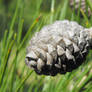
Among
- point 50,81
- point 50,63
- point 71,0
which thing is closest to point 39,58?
point 50,63

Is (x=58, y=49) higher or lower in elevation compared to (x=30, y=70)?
higher

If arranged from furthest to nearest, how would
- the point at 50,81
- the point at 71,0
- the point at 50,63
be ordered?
the point at 71,0
the point at 50,81
the point at 50,63

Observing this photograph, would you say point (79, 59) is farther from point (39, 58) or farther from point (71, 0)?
point (71, 0)

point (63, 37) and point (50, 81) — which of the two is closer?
point (63, 37)

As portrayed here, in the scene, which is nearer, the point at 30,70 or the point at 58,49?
the point at 58,49

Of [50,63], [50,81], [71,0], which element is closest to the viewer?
[50,63]

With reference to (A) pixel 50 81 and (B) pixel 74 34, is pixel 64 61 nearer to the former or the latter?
(B) pixel 74 34

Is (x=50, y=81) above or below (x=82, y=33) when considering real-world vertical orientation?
below
